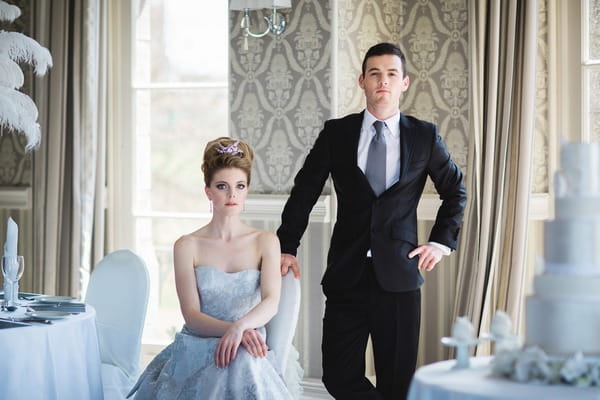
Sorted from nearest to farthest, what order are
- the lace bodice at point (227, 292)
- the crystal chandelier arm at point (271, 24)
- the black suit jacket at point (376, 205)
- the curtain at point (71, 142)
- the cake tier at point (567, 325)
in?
the cake tier at point (567, 325)
the lace bodice at point (227, 292)
the black suit jacket at point (376, 205)
the crystal chandelier arm at point (271, 24)
the curtain at point (71, 142)

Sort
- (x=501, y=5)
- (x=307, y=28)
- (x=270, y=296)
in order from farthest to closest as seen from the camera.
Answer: (x=307, y=28) → (x=501, y=5) → (x=270, y=296)

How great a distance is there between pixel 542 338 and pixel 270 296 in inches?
46.0

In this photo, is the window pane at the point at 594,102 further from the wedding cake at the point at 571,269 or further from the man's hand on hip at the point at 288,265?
the wedding cake at the point at 571,269

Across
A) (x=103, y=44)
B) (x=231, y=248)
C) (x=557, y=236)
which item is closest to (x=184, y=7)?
(x=103, y=44)

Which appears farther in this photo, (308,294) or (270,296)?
(308,294)

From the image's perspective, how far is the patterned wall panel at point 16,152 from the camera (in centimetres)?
502

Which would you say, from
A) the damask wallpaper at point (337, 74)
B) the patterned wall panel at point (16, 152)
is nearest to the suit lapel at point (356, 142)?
the damask wallpaper at point (337, 74)

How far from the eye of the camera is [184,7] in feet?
16.2

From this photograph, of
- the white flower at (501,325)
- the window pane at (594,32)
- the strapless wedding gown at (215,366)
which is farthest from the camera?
the window pane at (594,32)

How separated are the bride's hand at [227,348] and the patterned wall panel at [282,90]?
165 centimetres

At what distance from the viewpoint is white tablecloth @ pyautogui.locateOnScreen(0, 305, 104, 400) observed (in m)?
2.79

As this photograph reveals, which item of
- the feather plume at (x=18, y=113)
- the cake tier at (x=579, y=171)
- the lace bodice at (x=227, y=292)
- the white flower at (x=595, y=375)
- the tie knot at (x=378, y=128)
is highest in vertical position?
the feather plume at (x=18, y=113)

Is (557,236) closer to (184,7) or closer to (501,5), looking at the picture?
(501,5)

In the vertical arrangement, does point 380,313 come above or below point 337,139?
below
